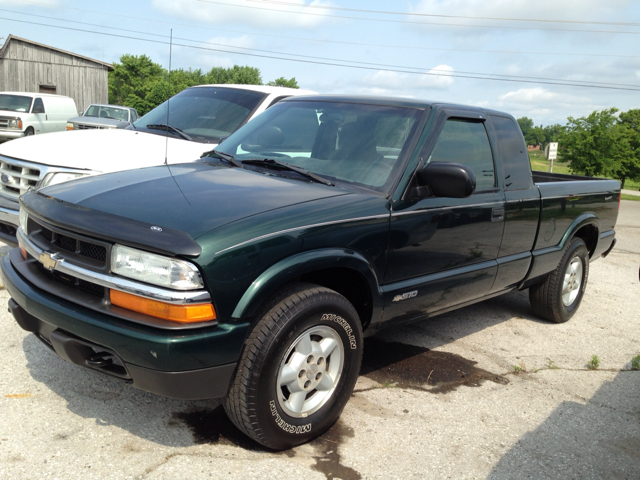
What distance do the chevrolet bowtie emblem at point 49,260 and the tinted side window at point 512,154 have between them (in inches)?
124

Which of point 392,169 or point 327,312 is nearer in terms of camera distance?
point 327,312

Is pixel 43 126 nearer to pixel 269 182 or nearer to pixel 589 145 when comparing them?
pixel 269 182

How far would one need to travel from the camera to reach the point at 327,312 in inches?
117

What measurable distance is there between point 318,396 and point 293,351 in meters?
0.37

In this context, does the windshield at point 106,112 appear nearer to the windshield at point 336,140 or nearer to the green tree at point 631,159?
the windshield at point 336,140

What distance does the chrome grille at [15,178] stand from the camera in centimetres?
511

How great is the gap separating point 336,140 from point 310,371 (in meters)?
1.57

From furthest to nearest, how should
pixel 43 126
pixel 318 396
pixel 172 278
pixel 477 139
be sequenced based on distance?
1. pixel 43 126
2. pixel 477 139
3. pixel 318 396
4. pixel 172 278

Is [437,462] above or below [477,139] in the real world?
below

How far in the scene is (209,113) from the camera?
6.37 meters

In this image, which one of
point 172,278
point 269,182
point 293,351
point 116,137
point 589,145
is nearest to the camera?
point 172,278

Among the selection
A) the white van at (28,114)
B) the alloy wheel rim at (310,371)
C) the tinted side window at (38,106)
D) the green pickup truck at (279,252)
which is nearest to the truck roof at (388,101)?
the green pickup truck at (279,252)

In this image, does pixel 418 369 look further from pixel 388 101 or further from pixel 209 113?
pixel 209 113

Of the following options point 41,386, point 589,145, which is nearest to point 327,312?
point 41,386
